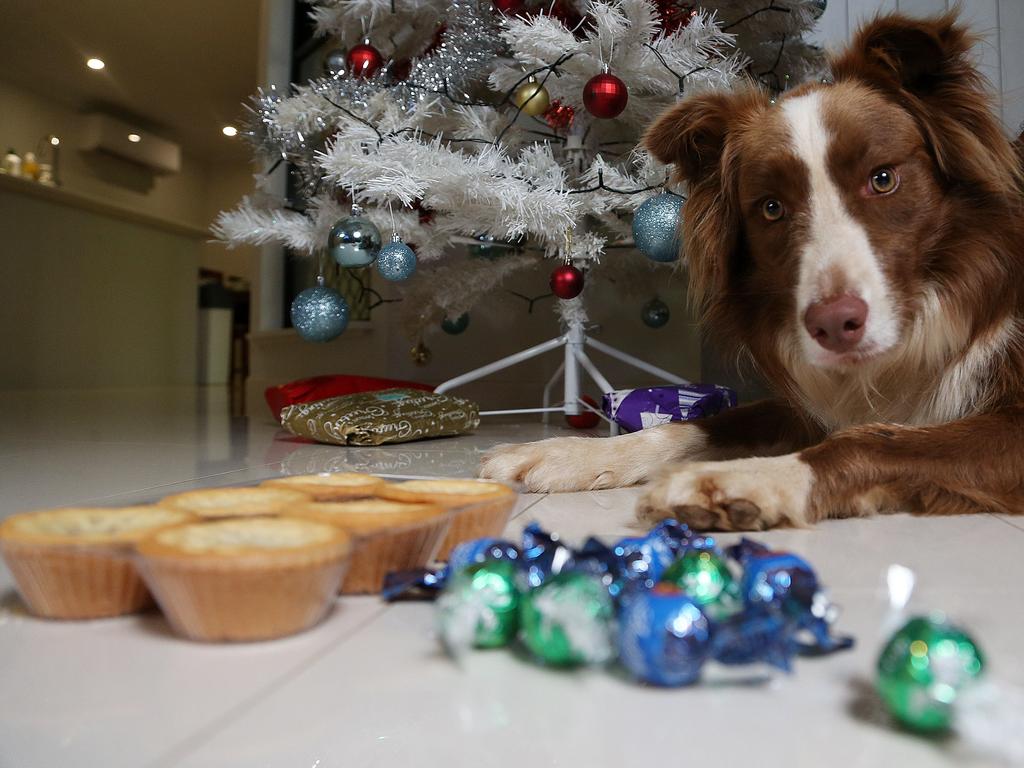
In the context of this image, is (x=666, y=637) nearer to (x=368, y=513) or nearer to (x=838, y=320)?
(x=368, y=513)

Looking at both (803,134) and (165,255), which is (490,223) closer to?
(803,134)

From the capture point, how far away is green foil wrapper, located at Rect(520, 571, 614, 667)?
1.91 feet

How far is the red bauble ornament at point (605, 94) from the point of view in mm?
2131

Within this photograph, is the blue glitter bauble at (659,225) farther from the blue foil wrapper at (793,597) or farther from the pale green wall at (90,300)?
the pale green wall at (90,300)

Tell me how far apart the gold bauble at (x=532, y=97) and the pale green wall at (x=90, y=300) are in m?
7.57

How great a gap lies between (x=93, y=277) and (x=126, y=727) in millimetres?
9980

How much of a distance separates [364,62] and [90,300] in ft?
25.7

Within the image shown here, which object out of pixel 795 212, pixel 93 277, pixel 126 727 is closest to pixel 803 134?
pixel 795 212

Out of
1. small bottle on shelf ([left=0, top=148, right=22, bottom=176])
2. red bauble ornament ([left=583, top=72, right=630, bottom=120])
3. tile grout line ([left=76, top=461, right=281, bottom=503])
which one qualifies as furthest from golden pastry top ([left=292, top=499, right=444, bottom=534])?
small bottle on shelf ([left=0, top=148, right=22, bottom=176])

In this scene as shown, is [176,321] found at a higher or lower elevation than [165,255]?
lower

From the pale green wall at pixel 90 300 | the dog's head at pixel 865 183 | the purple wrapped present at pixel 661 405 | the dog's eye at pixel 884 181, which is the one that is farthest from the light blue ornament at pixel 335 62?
the pale green wall at pixel 90 300

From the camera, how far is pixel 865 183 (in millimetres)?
1439

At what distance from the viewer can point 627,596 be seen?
0.60 metres

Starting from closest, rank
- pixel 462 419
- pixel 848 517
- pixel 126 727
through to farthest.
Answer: pixel 126 727, pixel 848 517, pixel 462 419
